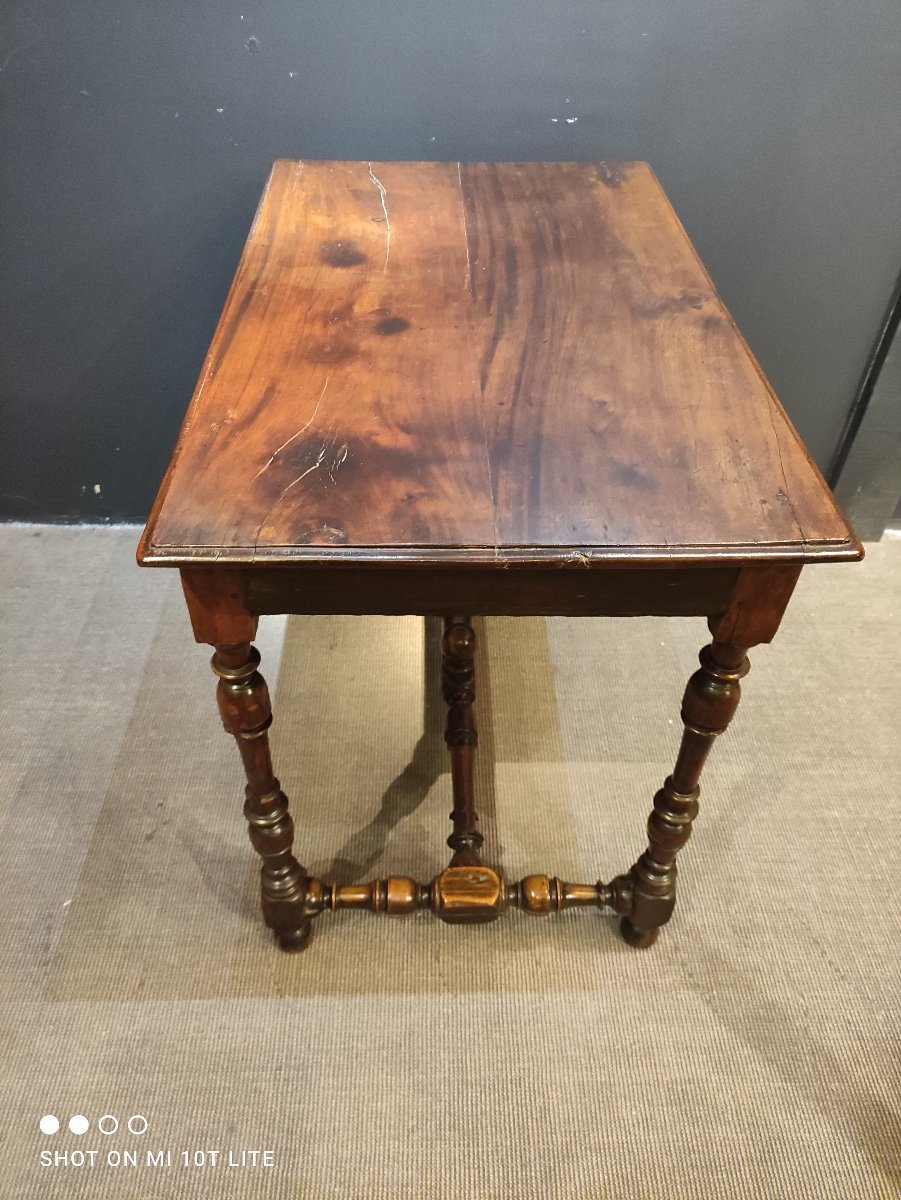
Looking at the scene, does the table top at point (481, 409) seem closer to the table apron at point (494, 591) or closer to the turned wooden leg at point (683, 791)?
the table apron at point (494, 591)

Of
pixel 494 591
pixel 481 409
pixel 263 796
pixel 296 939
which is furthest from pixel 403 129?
pixel 296 939

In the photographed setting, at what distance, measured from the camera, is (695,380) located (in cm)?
81

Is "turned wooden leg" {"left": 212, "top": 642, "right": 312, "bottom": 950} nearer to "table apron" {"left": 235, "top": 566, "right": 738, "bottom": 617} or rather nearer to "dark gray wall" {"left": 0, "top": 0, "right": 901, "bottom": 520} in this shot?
"table apron" {"left": 235, "top": 566, "right": 738, "bottom": 617}

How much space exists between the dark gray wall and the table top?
1.07 ft

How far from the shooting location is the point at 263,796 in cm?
91

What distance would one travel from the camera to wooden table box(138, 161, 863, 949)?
651 millimetres

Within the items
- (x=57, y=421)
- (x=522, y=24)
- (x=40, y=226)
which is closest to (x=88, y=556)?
(x=57, y=421)

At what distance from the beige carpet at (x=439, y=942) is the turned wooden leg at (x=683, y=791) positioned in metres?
0.09

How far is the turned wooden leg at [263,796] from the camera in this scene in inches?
30.7

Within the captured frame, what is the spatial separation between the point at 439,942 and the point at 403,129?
4.13 feet

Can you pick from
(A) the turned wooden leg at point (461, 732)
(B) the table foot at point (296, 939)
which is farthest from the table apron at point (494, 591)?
(B) the table foot at point (296, 939)

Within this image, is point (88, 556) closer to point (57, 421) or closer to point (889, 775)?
point (57, 421)

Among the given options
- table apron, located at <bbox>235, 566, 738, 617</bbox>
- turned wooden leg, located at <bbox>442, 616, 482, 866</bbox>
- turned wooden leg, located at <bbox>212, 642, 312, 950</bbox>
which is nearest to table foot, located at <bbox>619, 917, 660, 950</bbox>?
turned wooden leg, located at <bbox>442, 616, 482, 866</bbox>

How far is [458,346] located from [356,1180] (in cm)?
91
